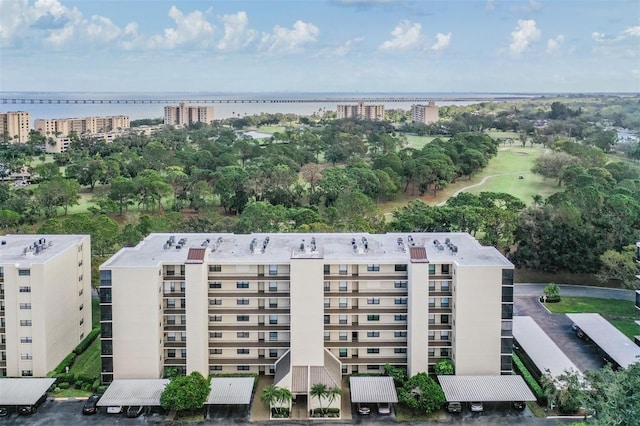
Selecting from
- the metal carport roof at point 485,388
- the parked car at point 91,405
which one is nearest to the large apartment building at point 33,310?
the parked car at point 91,405

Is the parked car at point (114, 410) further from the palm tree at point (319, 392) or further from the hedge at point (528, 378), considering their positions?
the hedge at point (528, 378)

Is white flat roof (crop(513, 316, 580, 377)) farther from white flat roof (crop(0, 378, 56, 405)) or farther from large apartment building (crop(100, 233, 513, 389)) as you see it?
white flat roof (crop(0, 378, 56, 405))

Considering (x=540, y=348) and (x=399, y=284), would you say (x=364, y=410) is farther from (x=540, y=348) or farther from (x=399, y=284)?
(x=540, y=348)

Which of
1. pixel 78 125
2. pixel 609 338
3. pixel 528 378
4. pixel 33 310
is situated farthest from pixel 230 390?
pixel 78 125

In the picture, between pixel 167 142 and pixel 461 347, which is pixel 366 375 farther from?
pixel 167 142

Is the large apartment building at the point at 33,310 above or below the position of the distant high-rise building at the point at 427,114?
below

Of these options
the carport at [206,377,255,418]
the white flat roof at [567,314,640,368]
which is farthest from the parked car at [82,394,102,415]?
the white flat roof at [567,314,640,368]
